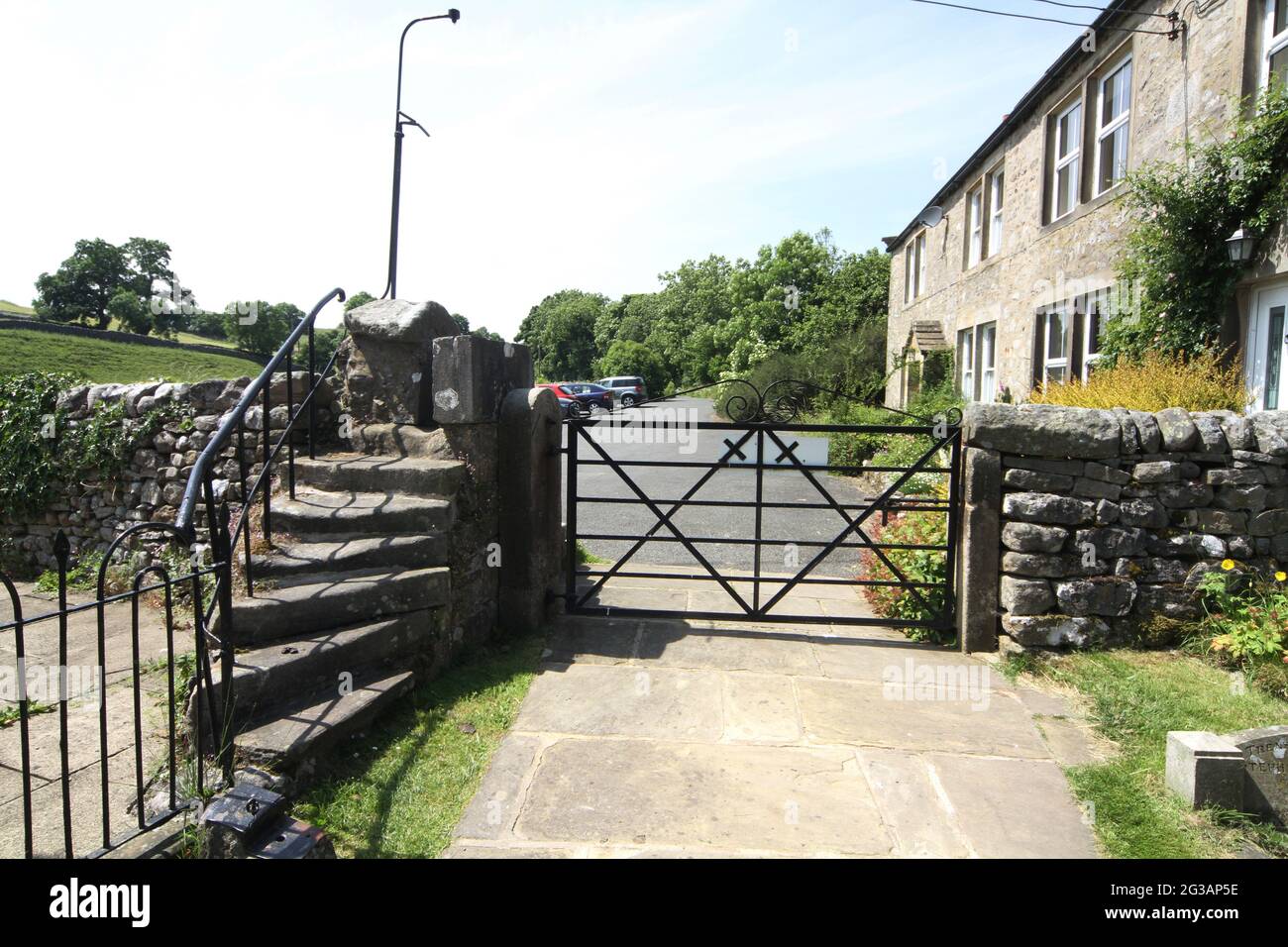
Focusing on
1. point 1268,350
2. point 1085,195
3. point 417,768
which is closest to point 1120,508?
point 1268,350

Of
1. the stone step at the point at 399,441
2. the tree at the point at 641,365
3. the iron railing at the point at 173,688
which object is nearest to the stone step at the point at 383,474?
the stone step at the point at 399,441

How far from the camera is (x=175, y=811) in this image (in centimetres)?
265

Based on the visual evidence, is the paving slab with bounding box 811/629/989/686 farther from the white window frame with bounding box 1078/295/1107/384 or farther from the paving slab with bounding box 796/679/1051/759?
the white window frame with bounding box 1078/295/1107/384

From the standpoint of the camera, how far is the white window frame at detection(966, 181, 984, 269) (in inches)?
577

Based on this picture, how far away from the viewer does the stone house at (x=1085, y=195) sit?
23.3ft

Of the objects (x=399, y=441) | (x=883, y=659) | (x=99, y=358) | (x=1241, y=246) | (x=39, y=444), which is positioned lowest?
(x=883, y=659)

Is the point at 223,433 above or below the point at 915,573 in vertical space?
above

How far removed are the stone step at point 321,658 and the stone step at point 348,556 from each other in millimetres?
343

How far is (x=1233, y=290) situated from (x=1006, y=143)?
23.1ft

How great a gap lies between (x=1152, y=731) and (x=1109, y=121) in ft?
31.7

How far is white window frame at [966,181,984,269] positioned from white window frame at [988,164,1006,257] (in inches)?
12.9

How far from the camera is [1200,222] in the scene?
7.24 metres

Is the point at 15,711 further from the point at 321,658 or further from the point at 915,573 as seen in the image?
the point at 915,573
